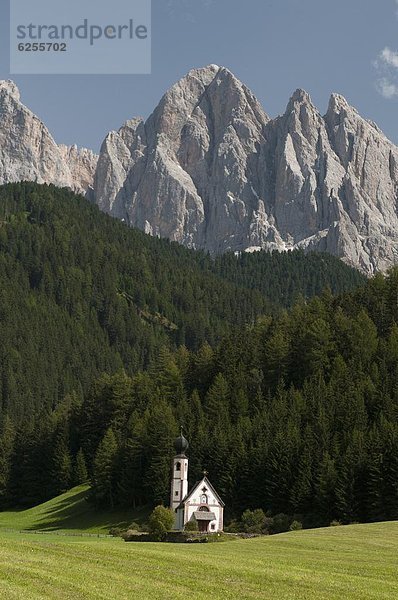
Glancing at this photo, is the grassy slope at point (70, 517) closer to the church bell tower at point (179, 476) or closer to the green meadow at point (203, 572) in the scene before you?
the church bell tower at point (179, 476)

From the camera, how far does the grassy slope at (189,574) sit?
87.1 feet

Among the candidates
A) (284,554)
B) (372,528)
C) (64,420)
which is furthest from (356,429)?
(64,420)

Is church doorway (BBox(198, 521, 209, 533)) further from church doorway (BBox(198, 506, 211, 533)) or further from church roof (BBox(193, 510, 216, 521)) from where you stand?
church roof (BBox(193, 510, 216, 521))

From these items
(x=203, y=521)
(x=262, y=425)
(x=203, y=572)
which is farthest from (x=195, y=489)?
(x=203, y=572)

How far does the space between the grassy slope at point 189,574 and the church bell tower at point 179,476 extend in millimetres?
48259

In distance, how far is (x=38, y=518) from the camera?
108375 millimetres

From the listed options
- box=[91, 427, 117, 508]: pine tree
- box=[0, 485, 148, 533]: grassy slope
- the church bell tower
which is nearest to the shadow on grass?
box=[0, 485, 148, 533]: grassy slope

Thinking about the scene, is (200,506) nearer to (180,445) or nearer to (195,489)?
(195,489)

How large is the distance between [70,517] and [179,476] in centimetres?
1998

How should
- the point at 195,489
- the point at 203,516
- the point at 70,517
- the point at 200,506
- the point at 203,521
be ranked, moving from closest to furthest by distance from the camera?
the point at 203,516, the point at 203,521, the point at 200,506, the point at 195,489, the point at 70,517

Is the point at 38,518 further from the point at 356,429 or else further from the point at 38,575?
the point at 38,575

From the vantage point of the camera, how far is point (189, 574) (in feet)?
104

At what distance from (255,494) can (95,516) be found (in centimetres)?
2291

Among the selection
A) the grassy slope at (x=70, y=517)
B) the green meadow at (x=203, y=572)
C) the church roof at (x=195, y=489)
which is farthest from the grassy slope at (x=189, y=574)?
the grassy slope at (x=70, y=517)
